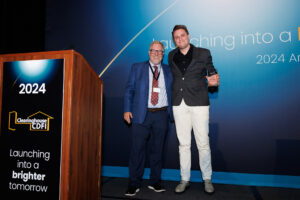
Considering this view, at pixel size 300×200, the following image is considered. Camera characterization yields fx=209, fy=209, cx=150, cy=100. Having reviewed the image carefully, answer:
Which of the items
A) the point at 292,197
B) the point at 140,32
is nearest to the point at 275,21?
the point at 140,32

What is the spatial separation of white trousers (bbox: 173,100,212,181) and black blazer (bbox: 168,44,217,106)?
2.6 inches

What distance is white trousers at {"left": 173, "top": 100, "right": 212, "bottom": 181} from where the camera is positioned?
2109mm

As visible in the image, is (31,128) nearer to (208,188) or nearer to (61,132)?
(61,132)

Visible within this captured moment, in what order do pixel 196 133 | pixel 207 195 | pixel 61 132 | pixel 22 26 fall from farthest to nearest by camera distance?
1. pixel 22 26
2. pixel 196 133
3. pixel 207 195
4. pixel 61 132

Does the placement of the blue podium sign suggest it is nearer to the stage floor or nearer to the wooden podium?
the wooden podium

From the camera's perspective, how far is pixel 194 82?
2.12 meters

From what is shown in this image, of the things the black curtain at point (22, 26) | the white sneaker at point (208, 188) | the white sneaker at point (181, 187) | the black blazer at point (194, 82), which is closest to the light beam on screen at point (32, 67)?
the black blazer at point (194, 82)

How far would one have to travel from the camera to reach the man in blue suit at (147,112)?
210cm

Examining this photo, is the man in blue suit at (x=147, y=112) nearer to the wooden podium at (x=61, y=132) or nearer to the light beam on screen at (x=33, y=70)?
the wooden podium at (x=61, y=132)

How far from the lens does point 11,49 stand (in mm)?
2488

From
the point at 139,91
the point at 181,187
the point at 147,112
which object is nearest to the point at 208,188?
the point at 181,187

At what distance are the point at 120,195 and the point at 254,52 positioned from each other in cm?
220

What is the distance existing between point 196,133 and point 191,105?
299mm

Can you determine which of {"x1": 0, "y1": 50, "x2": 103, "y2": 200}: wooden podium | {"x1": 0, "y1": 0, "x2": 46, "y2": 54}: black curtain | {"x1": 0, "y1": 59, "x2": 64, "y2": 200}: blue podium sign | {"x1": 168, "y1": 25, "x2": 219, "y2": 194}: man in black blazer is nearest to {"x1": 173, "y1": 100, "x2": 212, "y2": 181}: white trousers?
{"x1": 168, "y1": 25, "x2": 219, "y2": 194}: man in black blazer
